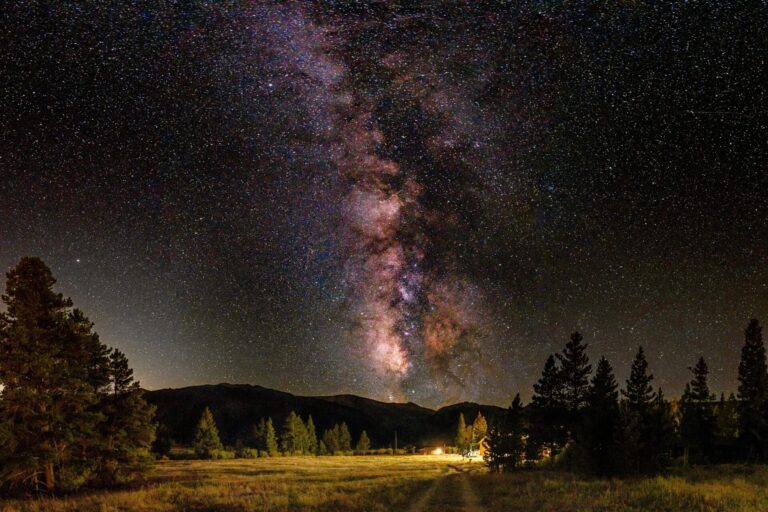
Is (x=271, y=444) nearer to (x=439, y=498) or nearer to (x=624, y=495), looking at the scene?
(x=439, y=498)

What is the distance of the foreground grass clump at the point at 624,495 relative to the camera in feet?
59.3

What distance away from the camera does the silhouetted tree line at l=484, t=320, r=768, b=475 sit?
3959cm

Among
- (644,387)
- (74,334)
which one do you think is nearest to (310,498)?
(74,334)

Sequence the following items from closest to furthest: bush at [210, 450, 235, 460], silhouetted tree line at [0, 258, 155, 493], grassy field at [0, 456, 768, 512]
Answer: grassy field at [0, 456, 768, 512], silhouetted tree line at [0, 258, 155, 493], bush at [210, 450, 235, 460]

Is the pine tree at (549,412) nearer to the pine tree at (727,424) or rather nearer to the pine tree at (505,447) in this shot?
the pine tree at (505,447)

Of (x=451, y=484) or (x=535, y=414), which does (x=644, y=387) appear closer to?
(x=535, y=414)

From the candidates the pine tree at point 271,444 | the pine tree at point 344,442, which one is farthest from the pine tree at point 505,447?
the pine tree at point 344,442

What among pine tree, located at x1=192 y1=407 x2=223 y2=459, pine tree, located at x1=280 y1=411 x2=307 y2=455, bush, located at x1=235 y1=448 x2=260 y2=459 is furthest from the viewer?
pine tree, located at x1=280 y1=411 x2=307 y2=455

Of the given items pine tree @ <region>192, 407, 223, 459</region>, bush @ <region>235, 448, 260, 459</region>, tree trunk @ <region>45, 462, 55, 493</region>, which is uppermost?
tree trunk @ <region>45, 462, 55, 493</region>

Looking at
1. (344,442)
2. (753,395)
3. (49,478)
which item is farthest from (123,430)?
(344,442)

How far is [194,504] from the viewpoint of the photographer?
66.2ft

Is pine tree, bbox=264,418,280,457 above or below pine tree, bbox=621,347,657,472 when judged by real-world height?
below

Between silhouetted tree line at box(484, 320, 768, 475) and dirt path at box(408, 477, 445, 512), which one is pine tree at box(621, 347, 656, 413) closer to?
silhouetted tree line at box(484, 320, 768, 475)

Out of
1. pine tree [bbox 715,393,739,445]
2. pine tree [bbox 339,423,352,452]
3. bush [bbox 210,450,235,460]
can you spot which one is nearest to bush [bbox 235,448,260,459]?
bush [bbox 210,450,235,460]
